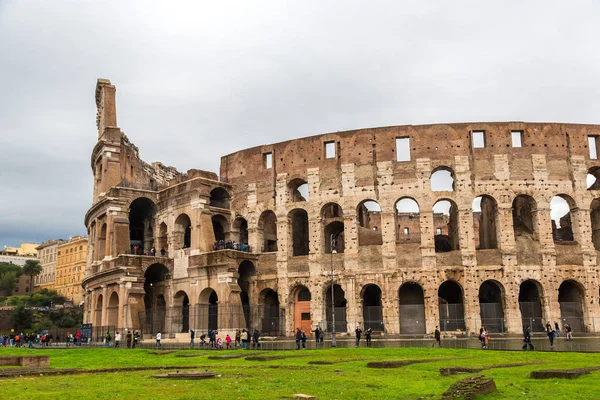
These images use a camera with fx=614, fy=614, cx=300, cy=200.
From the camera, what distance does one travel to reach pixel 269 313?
3900 cm

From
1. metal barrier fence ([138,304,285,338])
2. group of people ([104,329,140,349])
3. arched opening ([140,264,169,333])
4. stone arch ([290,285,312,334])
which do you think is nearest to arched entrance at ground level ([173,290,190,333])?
metal barrier fence ([138,304,285,338])

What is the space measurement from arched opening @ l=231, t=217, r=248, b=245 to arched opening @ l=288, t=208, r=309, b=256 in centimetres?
342

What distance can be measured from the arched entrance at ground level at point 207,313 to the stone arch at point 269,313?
296 centimetres

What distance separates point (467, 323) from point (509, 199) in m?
7.59

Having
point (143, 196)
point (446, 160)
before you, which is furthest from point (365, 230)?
point (143, 196)

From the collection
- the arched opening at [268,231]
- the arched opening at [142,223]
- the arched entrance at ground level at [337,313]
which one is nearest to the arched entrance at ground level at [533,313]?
the arched entrance at ground level at [337,313]

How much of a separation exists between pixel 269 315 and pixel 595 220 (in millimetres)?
20925

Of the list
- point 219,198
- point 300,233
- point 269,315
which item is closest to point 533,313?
point 300,233

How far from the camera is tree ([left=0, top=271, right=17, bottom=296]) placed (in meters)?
106

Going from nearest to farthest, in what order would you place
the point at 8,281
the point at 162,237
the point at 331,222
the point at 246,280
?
the point at 331,222 → the point at 246,280 → the point at 162,237 → the point at 8,281

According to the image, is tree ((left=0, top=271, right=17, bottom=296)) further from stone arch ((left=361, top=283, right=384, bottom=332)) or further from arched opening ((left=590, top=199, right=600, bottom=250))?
arched opening ((left=590, top=199, right=600, bottom=250))

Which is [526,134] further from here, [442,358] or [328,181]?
[442,358]

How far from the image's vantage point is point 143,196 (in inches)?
1756

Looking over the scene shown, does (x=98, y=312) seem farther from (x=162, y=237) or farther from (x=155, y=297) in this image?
(x=162, y=237)
